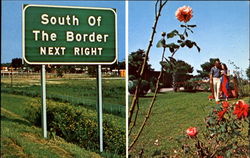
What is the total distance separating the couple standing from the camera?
5271 millimetres

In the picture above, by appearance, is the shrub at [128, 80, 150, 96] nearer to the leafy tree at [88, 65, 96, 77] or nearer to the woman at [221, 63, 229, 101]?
the leafy tree at [88, 65, 96, 77]

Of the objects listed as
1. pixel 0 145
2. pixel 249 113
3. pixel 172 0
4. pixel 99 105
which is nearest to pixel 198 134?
pixel 249 113

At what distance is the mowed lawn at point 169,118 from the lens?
5.21 m

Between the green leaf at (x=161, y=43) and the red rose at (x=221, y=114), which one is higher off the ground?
the green leaf at (x=161, y=43)

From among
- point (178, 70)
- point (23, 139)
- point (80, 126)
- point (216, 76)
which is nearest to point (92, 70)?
point (80, 126)

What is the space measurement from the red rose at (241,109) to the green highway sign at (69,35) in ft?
4.47

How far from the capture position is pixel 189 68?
521 centimetres

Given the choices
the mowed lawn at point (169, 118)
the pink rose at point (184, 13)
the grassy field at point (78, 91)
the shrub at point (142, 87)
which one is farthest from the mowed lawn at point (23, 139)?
the pink rose at point (184, 13)

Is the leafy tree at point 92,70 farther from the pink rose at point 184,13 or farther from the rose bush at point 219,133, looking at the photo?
the rose bush at point 219,133

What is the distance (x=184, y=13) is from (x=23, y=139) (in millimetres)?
2160

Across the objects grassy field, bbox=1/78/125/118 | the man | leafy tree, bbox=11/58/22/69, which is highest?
leafy tree, bbox=11/58/22/69

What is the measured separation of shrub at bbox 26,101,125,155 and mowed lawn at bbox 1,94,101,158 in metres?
0.08

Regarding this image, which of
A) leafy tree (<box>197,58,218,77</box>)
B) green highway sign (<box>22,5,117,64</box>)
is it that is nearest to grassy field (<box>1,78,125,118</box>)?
green highway sign (<box>22,5,117,64</box>)

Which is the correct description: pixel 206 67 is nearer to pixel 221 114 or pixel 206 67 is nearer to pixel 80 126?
pixel 221 114
